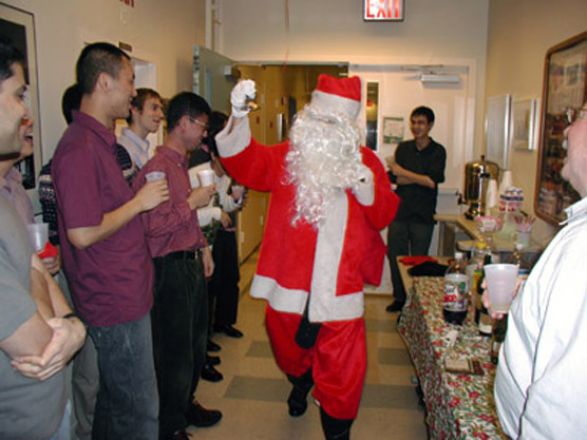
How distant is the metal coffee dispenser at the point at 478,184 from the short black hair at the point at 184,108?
2.37 metres

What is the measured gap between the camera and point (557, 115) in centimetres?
271

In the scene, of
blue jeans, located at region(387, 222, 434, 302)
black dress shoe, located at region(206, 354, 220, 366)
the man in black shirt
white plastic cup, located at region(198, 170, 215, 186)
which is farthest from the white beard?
blue jeans, located at region(387, 222, 434, 302)

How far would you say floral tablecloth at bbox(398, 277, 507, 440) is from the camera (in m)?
1.30

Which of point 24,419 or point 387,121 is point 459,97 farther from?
point 24,419

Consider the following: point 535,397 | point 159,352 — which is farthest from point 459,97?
point 535,397

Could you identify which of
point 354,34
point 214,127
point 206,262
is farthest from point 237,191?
point 354,34

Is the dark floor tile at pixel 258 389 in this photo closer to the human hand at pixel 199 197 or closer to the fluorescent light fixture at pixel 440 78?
the human hand at pixel 199 197

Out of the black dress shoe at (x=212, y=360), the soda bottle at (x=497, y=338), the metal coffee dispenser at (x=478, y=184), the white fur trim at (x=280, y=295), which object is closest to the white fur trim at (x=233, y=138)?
the white fur trim at (x=280, y=295)

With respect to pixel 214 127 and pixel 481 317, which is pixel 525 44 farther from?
pixel 481 317

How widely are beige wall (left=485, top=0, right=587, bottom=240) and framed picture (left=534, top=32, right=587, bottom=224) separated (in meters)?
0.11

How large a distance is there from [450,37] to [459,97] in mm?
566

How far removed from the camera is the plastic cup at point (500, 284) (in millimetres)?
1371

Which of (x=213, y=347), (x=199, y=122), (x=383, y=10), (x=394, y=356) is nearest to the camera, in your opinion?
(x=199, y=122)

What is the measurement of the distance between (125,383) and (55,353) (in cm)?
75
